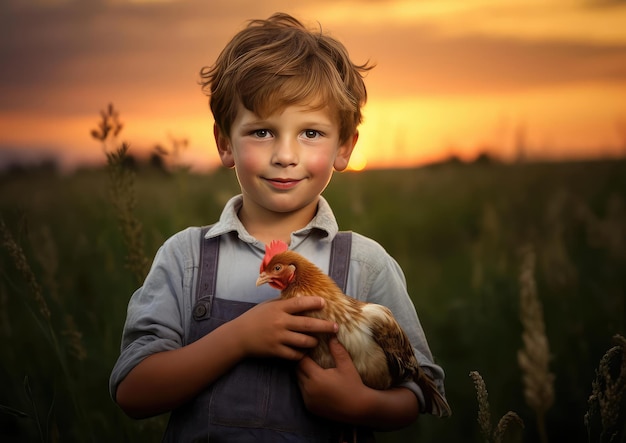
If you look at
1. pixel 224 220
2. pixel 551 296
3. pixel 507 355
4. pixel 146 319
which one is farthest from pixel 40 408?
pixel 551 296

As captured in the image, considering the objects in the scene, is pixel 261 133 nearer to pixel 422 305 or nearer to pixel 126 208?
pixel 126 208

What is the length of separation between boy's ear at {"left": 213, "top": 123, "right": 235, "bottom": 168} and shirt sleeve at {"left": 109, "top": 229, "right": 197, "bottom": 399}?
0.96ft

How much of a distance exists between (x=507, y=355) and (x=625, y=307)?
64cm

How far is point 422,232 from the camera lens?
6070 millimetres

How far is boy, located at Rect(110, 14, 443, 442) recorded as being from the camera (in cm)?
208

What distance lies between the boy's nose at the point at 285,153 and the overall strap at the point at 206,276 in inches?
15.6

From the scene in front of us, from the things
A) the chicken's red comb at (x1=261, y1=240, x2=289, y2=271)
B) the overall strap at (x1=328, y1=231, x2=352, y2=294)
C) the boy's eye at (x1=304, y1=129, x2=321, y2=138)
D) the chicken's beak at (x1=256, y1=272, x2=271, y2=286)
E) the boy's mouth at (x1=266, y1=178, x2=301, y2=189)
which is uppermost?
the boy's eye at (x1=304, y1=129, x2=321, y2=138)

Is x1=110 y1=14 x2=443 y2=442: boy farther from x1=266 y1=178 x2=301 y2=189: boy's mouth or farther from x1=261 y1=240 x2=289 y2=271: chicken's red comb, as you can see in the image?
x1=261 y1=240 x2=289 y2=271: chicken's red comb

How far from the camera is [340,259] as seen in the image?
2.40m

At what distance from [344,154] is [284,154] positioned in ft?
1.29

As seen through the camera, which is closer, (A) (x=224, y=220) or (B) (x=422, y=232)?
(A) (x=224, y=220)

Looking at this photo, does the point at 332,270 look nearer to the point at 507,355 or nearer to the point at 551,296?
the point at 507,355

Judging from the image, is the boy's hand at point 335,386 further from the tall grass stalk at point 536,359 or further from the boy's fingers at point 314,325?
the tall grass stalk at point 536,359

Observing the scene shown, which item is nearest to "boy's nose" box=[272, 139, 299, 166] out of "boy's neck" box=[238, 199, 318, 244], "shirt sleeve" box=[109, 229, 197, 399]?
"boy's neck" box=[238, 199, 318, 244]
